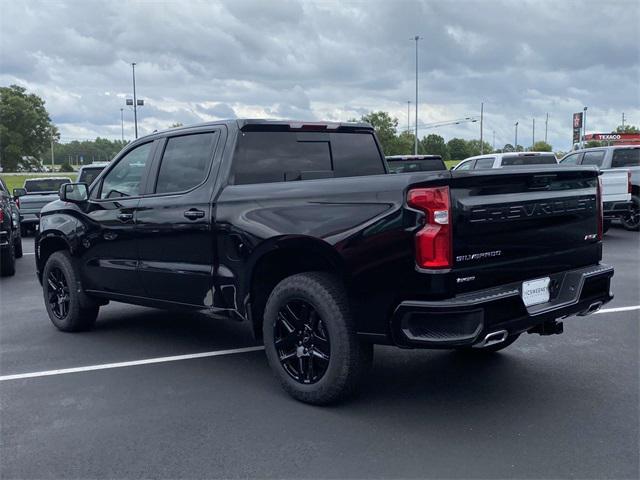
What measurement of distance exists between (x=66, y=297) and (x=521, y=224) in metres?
4.54

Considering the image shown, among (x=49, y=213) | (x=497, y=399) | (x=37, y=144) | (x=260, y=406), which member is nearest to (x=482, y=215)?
(x=497, y=399)

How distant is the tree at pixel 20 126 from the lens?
297ft

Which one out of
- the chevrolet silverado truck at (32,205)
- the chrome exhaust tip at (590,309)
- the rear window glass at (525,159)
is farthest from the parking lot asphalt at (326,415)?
the chevrolet silverado truck at (32,205)

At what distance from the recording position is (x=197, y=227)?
4.98 m

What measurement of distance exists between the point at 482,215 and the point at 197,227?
2.19 m

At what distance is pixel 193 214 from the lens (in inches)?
197

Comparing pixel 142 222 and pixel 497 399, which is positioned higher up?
pixel 142 222

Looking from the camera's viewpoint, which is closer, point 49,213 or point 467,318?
point 467,318

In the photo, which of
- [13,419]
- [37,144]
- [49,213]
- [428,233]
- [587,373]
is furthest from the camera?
[37,144]

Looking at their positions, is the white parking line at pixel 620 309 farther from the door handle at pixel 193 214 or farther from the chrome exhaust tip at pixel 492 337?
the door handle at pixel 193 214

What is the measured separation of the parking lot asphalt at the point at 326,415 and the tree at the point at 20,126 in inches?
3700

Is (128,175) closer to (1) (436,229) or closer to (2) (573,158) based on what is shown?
(1) (436,229)

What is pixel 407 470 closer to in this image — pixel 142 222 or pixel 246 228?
pixel 246 228

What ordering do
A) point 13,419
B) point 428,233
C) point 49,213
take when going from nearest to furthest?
1. point 428,233
2. point 13,419
3. point 49,213
